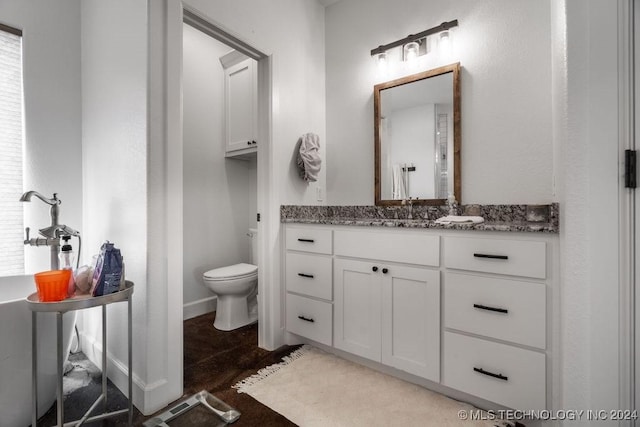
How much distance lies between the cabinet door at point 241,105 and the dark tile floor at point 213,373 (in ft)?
5.49

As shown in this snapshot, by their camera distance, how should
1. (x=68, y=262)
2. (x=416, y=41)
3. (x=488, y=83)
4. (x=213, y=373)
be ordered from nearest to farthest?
1. (x=68, y=262)
2. (x=213, y=373)
3. (x=488, y=83)
4. (x=416, y=41)

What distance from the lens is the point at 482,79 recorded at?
1874 mm

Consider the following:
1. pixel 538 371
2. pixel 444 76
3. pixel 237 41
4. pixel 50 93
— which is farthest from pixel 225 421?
pixel 444 76

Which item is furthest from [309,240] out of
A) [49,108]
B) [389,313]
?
[49,108]

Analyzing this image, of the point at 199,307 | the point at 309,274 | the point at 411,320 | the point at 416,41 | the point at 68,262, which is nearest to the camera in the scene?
the point at 68,262

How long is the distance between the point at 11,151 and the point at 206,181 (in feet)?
4.30

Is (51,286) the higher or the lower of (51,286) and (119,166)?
the lower

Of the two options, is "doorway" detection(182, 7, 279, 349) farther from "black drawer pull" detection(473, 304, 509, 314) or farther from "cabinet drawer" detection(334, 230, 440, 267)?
"black drawer pull" detection(473, 304, 509, 314)

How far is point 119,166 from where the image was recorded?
161 cm

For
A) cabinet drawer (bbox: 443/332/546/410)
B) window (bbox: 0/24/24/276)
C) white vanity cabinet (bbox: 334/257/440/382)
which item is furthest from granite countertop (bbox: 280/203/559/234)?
window (bbox: 0/24/24/276)

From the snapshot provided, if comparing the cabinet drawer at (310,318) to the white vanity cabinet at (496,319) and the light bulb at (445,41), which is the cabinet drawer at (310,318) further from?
the light bulb at (445,41)

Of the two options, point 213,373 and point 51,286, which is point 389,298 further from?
point 51,286

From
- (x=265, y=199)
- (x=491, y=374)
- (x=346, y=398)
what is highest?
(x=265, y=199)

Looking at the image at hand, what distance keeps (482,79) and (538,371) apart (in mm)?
1690
